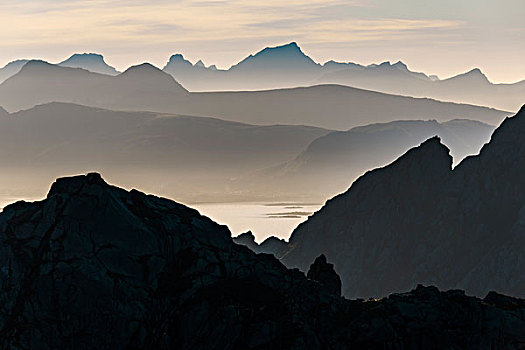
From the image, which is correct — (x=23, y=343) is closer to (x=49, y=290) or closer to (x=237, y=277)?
(x=49, y=290)

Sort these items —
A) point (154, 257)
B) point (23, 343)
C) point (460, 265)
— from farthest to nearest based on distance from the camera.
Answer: point (460, 265), point (154, 257), point (23, 343)

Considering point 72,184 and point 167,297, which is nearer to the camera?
point 167,297

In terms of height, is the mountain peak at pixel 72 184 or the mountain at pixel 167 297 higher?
the mountain peak at pixel 72 184

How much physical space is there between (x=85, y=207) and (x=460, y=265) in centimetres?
13679

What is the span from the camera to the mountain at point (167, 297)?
6519 cm

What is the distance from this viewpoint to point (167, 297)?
67.4 m

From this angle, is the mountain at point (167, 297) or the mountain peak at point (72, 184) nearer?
the mountain at point (167, 297)

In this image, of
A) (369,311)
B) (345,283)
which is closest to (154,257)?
(369,311)

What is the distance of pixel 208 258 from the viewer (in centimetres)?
7006

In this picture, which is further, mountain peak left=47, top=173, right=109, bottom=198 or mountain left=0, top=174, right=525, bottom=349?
mountain peak left=47, top=173, right=109, bottom=198

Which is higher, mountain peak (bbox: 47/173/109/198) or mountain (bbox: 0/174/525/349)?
mountain peak (bbox: 47/173/109/198)

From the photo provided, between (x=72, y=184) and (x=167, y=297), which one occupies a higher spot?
A: (x=72, y=184)

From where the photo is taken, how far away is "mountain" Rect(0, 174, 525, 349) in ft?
214

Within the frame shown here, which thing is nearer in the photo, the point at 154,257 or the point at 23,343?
the point at 23,343
